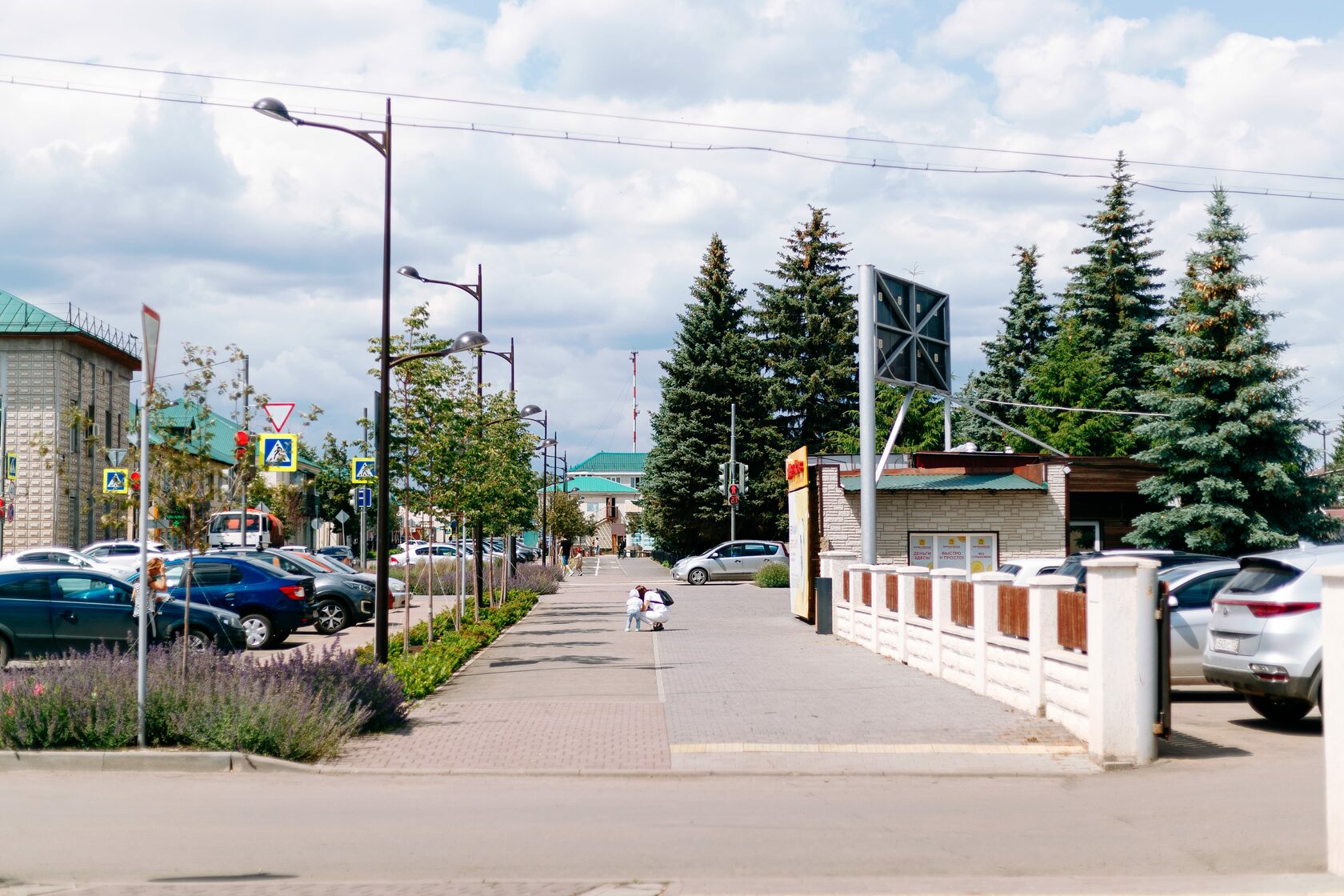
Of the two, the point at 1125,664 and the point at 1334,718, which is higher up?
the point at 1334,718

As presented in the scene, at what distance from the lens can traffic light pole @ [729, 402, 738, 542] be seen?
5343cm

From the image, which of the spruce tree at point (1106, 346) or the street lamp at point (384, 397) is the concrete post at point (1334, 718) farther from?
the spruce tree at point (1106, 346)

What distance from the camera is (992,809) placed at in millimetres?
8773

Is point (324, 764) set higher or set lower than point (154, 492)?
lower

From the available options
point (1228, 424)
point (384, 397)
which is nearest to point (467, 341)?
point (384, 397)

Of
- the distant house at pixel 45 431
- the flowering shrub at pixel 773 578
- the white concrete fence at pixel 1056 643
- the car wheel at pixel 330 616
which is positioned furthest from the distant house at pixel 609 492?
the white concrete fence at pixel 1056 643

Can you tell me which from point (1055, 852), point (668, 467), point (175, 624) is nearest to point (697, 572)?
point (668, 467)

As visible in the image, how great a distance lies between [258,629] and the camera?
→ 73.0 ft

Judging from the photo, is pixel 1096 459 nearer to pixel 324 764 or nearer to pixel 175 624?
pixel 175 624

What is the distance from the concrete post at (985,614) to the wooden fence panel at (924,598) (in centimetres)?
241

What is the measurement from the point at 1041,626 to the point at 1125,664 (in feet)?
6.65

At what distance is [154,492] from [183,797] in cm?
572

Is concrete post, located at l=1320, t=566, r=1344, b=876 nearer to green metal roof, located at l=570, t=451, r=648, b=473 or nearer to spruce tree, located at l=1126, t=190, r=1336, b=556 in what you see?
spruce tree, located at l=1126, t=190, r=1336, b=556

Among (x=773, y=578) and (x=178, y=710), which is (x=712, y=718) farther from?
(x=773, y=578)
